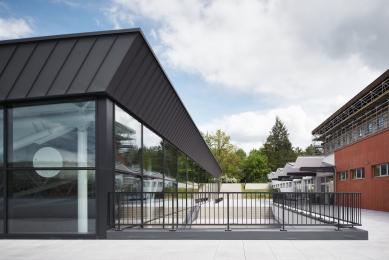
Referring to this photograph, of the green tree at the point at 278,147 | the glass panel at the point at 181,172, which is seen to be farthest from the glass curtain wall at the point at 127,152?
the green tree at the point at 278,147

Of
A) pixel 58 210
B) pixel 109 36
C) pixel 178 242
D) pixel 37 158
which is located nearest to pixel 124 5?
pixel 109 36

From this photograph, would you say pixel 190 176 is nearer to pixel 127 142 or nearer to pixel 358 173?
pixel 358 173

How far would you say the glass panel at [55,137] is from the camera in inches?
422

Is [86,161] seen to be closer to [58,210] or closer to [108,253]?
[58,210]

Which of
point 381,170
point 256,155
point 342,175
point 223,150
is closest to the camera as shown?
point 381,170

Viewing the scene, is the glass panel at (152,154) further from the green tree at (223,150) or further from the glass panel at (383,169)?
the green tree at (223,150)

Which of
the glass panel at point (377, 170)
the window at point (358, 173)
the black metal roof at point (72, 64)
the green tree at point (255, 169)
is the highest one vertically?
the black metal roof at point (72, 64)

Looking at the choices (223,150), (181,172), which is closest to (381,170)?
(181,172)

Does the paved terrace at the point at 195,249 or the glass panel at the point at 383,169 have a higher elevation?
the glass panel at the point at 383,169

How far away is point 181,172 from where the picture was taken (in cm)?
2134

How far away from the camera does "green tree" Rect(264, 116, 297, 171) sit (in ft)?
303

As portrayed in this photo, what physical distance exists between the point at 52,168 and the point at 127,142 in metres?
2.46

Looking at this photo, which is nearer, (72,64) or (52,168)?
(72,64)

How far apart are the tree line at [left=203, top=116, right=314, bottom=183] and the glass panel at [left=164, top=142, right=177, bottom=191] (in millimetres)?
57240
